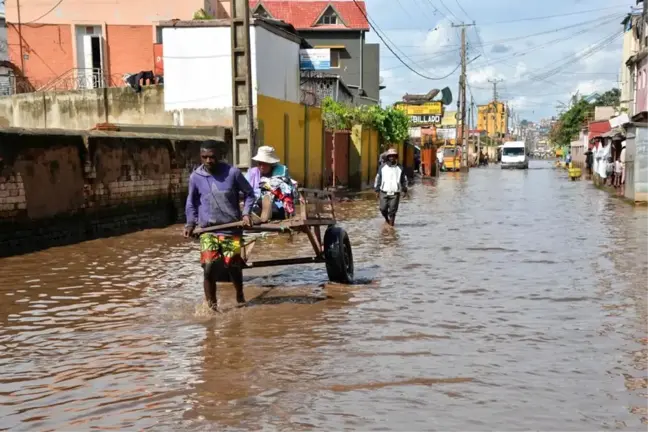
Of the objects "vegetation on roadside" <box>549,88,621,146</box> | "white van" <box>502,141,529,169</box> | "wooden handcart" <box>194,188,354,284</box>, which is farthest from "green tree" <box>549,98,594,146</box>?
"wooden handcart" <box>194,188,354,284</box>

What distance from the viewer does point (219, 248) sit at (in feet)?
22.8

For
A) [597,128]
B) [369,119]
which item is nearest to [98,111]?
[369,119]

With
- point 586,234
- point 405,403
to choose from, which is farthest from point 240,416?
point 586,234

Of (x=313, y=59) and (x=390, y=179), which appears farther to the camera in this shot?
(x=313, y=59)

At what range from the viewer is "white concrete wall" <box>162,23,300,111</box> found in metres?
20.8

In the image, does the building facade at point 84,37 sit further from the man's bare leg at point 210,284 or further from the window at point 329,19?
the man's bare leg at point 210,284

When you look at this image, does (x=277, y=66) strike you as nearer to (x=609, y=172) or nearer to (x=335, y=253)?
(x=335, y=253)

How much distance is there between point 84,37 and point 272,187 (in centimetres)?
2763

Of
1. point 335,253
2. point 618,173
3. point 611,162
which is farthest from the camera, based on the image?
point 611,162

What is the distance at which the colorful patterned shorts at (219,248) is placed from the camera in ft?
22.6

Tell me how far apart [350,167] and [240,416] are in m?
27.6

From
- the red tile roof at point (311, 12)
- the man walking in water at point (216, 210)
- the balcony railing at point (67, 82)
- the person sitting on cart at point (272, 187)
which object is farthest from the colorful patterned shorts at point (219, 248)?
the red tile roof at point (311, 12)

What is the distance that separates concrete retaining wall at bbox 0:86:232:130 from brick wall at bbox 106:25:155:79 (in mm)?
7713

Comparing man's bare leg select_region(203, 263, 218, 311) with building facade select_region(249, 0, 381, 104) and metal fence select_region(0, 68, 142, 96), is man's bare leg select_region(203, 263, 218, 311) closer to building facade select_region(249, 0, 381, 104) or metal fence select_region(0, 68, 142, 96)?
metal fence select_region(0, 68, 142, 96)
